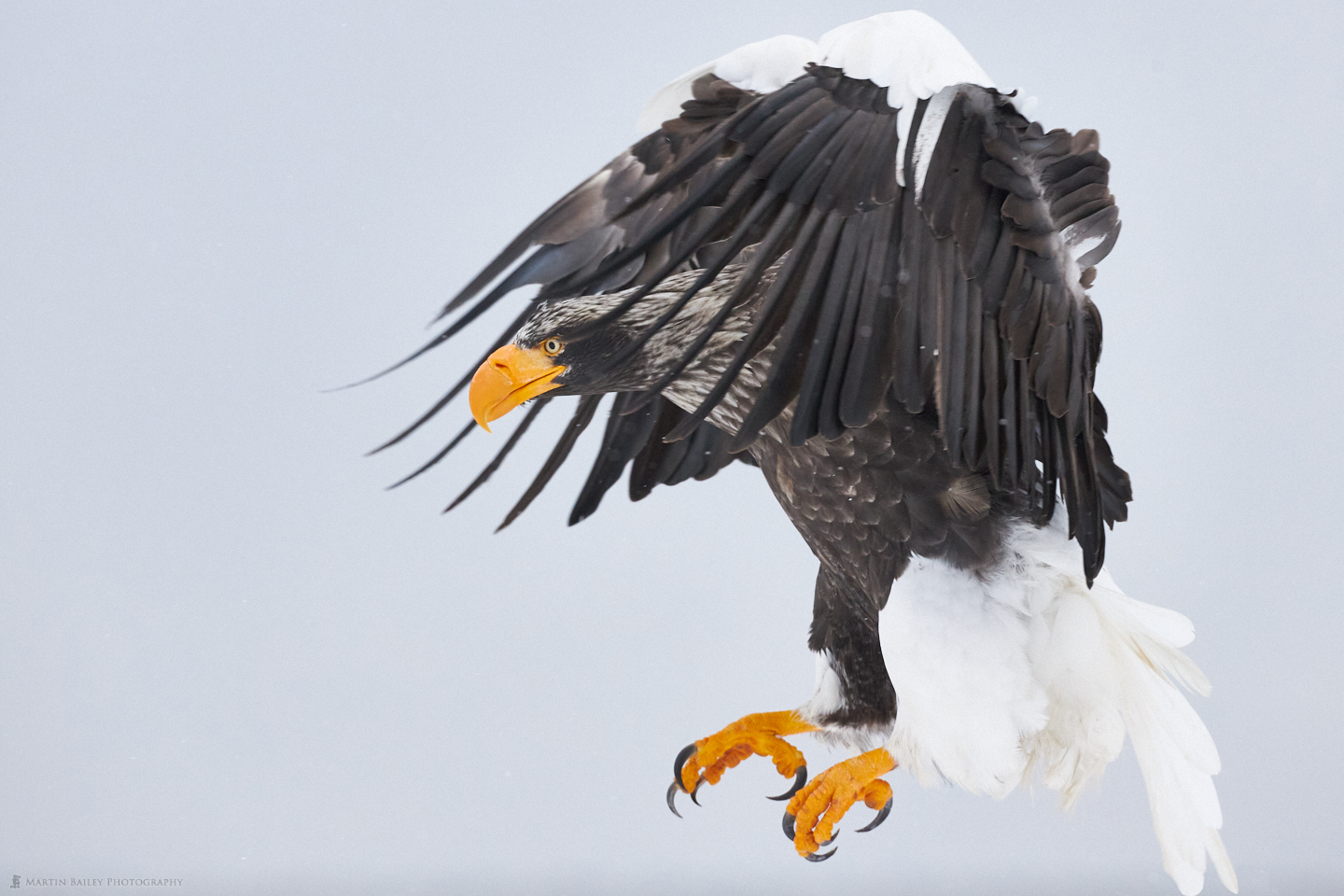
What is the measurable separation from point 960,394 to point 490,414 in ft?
1.71

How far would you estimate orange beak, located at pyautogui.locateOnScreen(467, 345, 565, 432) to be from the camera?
115cm

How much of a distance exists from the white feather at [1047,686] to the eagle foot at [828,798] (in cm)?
6

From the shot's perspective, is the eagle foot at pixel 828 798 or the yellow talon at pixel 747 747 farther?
the yellow talon at pixel 747 747

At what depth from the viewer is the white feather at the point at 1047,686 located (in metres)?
1.18

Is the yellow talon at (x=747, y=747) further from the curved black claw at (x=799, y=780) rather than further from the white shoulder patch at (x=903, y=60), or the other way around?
the white shoulder patch at (x=903, y=60)

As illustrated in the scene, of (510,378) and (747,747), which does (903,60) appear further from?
(747,747)

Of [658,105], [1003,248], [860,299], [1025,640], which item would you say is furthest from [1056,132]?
[1025,640]

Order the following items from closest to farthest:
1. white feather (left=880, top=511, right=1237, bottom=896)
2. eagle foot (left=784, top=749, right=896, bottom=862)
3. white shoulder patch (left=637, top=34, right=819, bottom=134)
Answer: white shoulder patch (left=637, top=34, right=819, bottom=134), white feather (left=880, top=511, right=1237, bottom=896), eagle foot (left=784, top=749, right=896, bottom=862)

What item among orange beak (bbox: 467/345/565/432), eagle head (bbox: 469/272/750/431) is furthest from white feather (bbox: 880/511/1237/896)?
orange beak (bbox: 467/345/565/432)

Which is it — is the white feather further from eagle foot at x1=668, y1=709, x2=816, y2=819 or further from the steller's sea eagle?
eagle foot at x1=668, y1=709, x2=816, y2=819

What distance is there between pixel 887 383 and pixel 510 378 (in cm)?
42

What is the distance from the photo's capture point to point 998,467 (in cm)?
111

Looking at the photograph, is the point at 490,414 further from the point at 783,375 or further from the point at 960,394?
the point at 960,394

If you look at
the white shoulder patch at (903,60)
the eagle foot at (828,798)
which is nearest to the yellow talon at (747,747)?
the eagle foot at (828,798)
